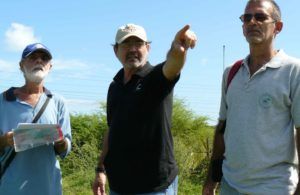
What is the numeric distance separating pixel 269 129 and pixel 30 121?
6.65 ft

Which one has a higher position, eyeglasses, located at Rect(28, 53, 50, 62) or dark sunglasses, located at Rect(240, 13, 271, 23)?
dark sunglasses, located at Rect(240, 13, 271, 23)

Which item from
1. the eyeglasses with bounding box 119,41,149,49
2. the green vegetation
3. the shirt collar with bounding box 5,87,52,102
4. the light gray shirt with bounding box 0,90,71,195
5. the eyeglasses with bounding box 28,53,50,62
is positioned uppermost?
the eyeglasses with bounding box 119,41,149,49

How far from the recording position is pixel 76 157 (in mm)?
11602

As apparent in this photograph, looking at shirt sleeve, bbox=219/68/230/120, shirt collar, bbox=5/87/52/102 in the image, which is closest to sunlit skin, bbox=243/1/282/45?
shirt sleeve, bbox=219/68/230/120

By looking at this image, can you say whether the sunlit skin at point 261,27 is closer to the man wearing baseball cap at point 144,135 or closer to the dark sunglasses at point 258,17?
the dark sunglasses at point 258,17

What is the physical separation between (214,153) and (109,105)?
103cm

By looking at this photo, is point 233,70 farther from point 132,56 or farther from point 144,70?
point 132,56

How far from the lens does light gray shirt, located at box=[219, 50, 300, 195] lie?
300 centimetres

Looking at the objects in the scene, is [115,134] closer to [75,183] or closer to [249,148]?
[249,148]

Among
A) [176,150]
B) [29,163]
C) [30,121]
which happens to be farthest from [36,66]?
[176,150]

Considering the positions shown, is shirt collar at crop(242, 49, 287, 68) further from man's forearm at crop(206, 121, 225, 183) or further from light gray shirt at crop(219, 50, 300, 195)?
man's forearm at crop(206, 121, 225, 183)

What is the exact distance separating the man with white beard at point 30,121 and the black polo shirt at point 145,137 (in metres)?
0.61

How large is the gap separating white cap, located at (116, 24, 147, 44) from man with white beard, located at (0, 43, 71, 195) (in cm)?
71

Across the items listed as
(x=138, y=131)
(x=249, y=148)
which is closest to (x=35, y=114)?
(x=138, y=131)
